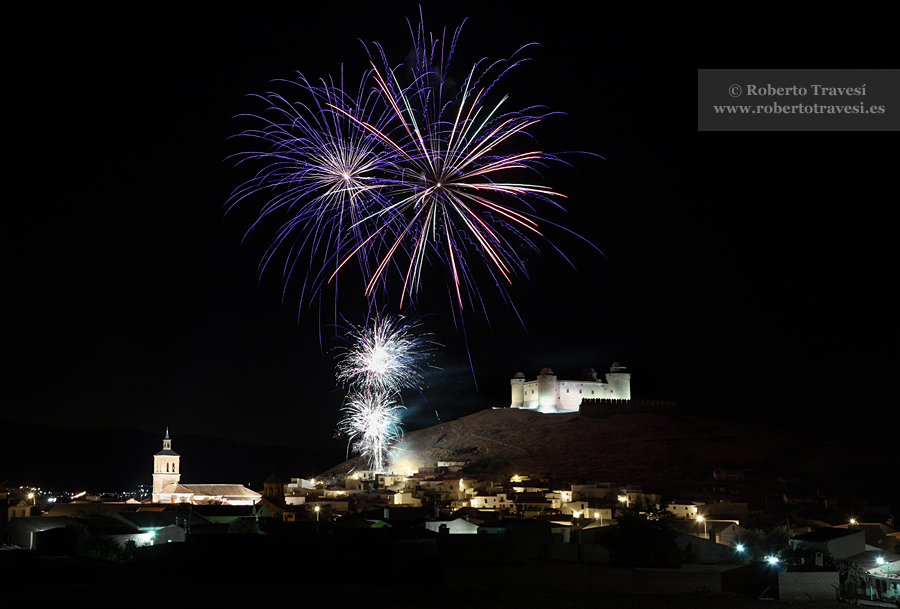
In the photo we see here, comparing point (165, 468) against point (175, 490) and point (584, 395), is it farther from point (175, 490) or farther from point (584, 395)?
point (584, 395)

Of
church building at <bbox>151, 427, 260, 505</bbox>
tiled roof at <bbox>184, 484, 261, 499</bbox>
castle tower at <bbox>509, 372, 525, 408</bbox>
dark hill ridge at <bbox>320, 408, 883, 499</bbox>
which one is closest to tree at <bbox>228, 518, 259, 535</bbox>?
church building at <bbox>151, 427, 260, 505</bbox>

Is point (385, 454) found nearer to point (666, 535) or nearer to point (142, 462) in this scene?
point (666, 535)

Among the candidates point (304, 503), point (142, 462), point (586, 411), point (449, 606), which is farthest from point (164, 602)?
point (142, 462)

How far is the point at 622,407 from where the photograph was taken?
97.7m

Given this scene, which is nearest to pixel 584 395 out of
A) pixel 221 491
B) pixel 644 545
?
pixel 221 491

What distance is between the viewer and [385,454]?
302 ft

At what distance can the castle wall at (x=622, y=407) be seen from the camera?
95250 mm

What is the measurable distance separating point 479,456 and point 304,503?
28.8 metres

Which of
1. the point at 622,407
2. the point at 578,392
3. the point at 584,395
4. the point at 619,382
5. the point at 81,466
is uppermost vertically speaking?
the point at 619,382

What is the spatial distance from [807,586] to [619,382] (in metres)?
76.4

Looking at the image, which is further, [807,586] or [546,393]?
[546,393]

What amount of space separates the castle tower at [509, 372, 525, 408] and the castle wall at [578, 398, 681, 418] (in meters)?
8.38

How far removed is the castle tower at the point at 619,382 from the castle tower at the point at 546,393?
877 cm

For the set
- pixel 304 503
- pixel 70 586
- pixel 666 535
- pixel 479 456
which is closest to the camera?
pixel 70 586
